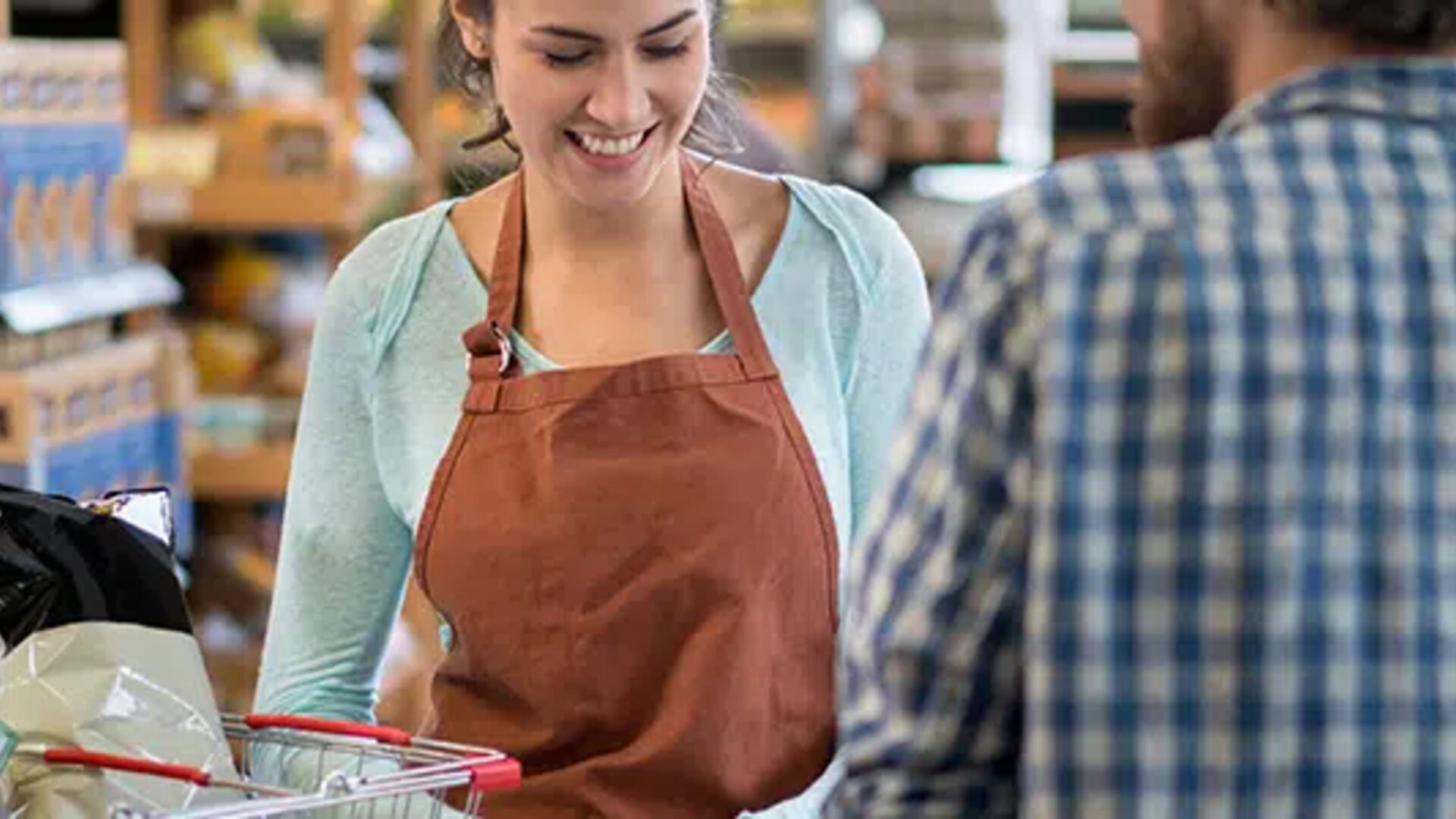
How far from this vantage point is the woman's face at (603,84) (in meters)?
2.22

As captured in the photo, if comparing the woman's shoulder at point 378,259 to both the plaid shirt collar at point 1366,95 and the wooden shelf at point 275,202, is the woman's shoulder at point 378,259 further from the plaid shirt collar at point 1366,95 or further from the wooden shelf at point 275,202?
the wooden shelf at point 275,202

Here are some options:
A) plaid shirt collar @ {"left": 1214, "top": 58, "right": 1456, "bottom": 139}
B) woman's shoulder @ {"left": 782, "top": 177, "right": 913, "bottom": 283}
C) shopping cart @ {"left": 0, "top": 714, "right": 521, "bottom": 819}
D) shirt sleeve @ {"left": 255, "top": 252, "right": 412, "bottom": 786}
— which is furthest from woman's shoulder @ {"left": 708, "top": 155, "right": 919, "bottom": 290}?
plaid shirt collar @ {"left": 1214, "top": 58, "right": 1456, "bottom": 139}

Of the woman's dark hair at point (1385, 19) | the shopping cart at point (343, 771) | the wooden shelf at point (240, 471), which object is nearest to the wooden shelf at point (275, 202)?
the wooden shelf at point (240, 471)

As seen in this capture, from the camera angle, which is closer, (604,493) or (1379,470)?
(1379,470)

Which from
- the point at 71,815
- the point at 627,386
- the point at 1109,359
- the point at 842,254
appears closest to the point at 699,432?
the point at 627,386

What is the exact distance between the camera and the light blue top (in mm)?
2326

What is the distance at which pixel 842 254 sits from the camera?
2.35m

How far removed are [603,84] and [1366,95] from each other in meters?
0.90

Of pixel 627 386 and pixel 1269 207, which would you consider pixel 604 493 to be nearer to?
pixel 627 386

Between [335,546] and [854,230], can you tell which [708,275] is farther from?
[335,546]

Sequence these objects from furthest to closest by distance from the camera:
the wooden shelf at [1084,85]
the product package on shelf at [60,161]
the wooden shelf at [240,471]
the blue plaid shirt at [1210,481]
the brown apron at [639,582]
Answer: the wooden shelf at [1084,85] → the wooden shelf at [240,471] → the product package on shelf at [60,161] → the brown apron at [639,582] → the blue plaid shirt at [1210,481]

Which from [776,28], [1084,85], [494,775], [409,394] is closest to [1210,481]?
[494,775]

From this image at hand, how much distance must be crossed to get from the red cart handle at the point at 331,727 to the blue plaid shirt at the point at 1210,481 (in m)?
0.63

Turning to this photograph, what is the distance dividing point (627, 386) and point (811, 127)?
7.19 metres
